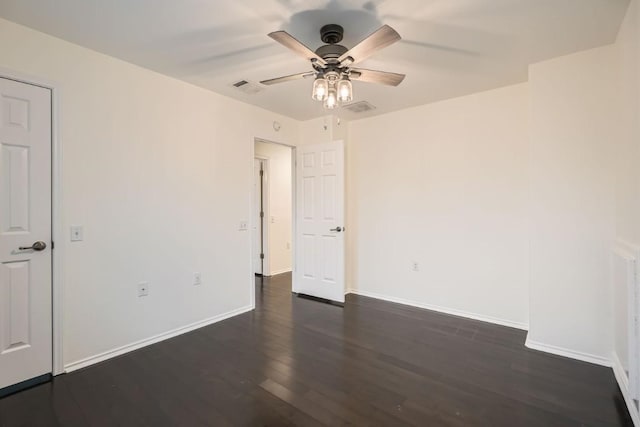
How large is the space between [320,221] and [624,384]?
312 cm

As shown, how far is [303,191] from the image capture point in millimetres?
4367

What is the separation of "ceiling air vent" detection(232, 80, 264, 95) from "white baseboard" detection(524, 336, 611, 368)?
3.55m

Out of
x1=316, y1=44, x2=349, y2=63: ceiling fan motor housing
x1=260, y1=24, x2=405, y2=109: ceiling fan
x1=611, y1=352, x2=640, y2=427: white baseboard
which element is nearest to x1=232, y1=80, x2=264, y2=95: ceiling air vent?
x1=260, y1=24, x2=405, y2=109: ceiling fan

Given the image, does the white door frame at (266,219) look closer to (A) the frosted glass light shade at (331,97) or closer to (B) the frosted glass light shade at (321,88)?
(A) the frosted glass light shade at (331,97)

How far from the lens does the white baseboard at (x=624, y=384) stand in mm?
1754

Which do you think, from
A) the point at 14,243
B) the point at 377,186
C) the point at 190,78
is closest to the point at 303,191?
the point at 377,186

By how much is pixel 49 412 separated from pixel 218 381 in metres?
0.99

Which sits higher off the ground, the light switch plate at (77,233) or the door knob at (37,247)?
the light switch plate at (77,233)

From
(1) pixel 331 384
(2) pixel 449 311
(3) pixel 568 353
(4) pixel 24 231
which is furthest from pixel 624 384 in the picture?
(4) pixel 24 231

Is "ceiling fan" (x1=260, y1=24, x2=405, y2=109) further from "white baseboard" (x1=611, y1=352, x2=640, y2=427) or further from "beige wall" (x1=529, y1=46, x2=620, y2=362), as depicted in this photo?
"white baseboard" (x1=611, y1=352, x2=640, y2=427)

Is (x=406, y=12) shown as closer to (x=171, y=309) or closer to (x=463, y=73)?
(x=463, y=73)

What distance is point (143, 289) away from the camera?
2779 mm

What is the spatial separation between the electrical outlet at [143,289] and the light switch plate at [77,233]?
0.63 m

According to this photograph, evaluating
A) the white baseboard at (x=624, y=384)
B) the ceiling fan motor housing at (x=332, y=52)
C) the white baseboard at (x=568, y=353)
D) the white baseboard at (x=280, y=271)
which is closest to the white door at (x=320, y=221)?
the white baseboard at (x=280, y=271)
